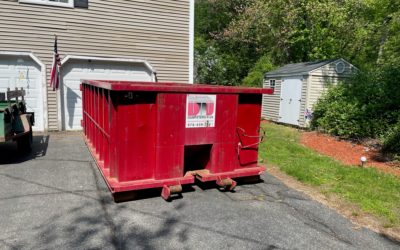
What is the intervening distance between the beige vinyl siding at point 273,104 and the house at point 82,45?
5.42m

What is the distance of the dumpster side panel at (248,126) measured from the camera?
5500 millimetres

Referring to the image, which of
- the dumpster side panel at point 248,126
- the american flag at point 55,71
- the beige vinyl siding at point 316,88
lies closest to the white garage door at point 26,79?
the american flag at point 55,71

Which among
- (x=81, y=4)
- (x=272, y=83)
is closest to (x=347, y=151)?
(x=272, y=83)

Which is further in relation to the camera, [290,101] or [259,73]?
[259,73]

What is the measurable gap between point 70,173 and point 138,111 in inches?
96.2

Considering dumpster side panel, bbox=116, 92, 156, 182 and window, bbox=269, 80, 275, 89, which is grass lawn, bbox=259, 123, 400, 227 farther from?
window, bbox=269, 80, 275, 89

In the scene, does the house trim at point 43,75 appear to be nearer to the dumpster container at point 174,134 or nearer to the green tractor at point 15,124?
the green tractor at point 15,124

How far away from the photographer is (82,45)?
34.4 feet

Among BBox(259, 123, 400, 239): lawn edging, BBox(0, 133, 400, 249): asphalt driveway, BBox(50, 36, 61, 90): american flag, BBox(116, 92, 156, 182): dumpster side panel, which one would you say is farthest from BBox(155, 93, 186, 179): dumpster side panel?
BBox(50, 36, 61, 90): american flag

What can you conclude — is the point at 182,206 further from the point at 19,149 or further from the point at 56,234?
the point at 19,149

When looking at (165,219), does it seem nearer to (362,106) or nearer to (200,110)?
(200,110)

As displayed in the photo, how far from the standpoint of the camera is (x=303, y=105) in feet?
43.7

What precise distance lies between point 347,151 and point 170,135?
6483 millimetres

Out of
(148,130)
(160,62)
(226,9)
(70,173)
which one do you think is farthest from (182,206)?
(226,9)
